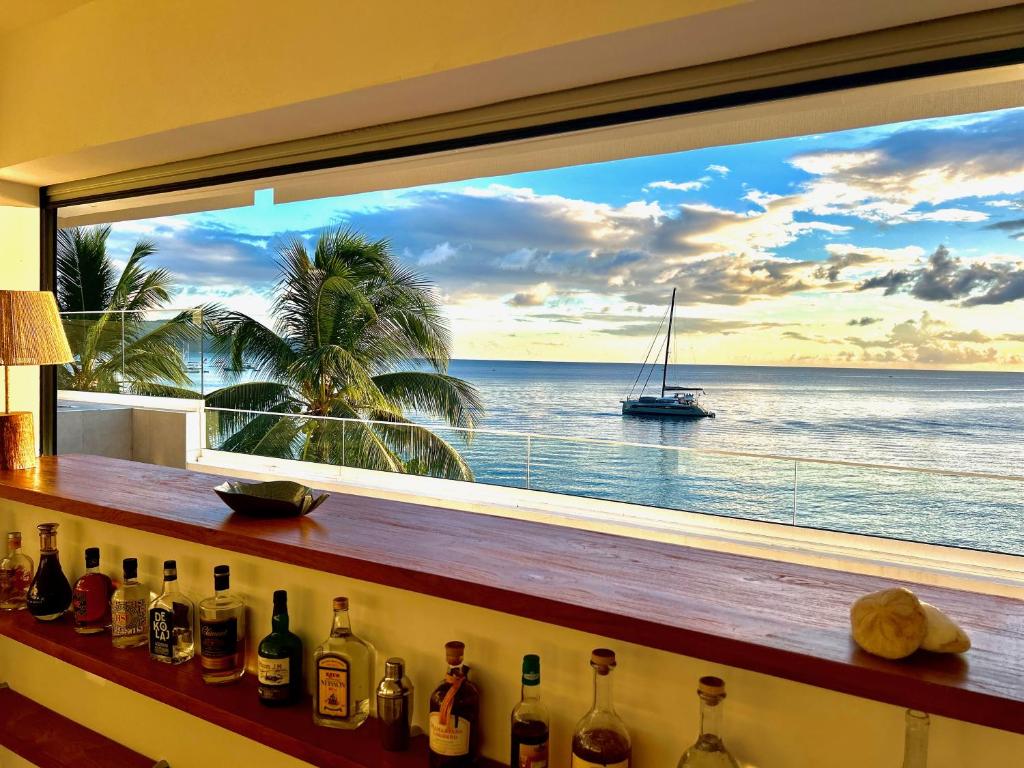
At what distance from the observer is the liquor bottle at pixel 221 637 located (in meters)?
1.40

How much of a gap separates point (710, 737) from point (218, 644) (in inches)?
37.7

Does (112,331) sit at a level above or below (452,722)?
above

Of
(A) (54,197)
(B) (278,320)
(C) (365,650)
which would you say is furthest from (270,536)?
(B) (278,320)

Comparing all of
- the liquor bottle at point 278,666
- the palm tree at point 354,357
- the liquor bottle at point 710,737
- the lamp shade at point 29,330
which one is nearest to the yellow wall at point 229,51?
the lamp shade at point 29,330

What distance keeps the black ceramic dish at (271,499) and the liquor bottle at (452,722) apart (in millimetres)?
508

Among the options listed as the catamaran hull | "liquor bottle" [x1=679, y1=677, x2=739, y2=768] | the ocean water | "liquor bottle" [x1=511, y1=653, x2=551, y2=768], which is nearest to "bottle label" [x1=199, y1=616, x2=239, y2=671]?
"liquor bottle" [x1=511, y1=653, x2=551, y2=768]

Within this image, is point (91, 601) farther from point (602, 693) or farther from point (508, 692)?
point (602, 693)

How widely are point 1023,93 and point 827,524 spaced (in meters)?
14.0

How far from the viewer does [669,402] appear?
20.8 m

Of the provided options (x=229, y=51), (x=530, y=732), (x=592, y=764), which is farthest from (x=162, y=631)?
(x=229, y=51)

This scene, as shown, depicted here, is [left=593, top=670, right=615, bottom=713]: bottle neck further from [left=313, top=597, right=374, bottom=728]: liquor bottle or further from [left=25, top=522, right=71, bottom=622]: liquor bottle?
[left=25, top=522, right=71, bottom=622]: liquor bottle

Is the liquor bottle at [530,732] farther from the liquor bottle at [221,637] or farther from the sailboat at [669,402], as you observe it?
the sailboat at [669,402]

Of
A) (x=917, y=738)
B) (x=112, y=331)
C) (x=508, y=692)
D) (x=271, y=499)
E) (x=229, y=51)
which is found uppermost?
(x=229, y=51)

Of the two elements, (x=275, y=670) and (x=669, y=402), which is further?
(x=669, y=402)
